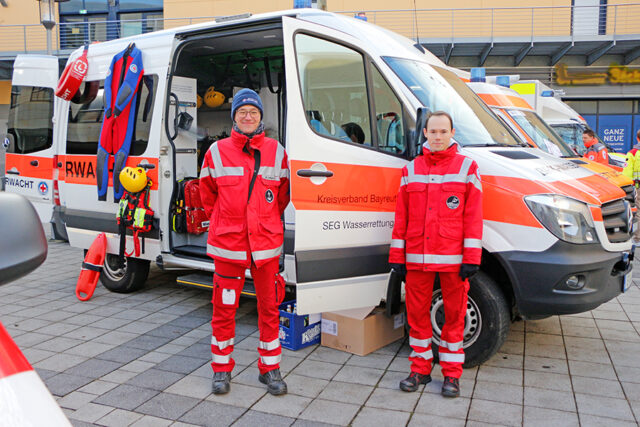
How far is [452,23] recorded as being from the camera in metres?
18.7

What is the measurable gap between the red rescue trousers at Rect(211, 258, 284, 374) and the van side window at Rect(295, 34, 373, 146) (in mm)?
1070

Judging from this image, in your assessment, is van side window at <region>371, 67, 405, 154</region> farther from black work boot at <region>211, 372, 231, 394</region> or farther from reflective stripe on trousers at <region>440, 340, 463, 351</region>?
black work boot at <region>211, 372, 231, 394</region>

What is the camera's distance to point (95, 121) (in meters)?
6.28

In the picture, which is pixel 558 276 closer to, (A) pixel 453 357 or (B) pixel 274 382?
(A) pixel 453 357

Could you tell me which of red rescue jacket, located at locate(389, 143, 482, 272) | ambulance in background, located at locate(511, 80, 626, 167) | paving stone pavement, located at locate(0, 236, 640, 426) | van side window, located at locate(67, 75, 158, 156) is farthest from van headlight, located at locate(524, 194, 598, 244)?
ambulance in background, located at locate(511, 80, 626, 167)

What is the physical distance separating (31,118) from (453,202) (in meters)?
8.19

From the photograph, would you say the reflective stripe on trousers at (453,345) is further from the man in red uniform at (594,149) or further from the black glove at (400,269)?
the man in red uniform at (594,149)

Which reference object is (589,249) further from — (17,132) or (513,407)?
(17,132)

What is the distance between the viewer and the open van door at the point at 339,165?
156 inches

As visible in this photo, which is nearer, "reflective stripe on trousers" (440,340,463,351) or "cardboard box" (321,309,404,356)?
"reflective stripe on trousers" (440,340,463,351)

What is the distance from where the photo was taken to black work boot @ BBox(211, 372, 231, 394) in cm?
383

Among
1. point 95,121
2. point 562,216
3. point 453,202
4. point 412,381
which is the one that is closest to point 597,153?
point 562,216

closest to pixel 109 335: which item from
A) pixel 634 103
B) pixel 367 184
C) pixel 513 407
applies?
pixel 367 184

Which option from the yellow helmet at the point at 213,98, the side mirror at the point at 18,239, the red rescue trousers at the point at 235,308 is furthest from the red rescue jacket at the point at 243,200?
the yellow helmet at the point at 213,98
